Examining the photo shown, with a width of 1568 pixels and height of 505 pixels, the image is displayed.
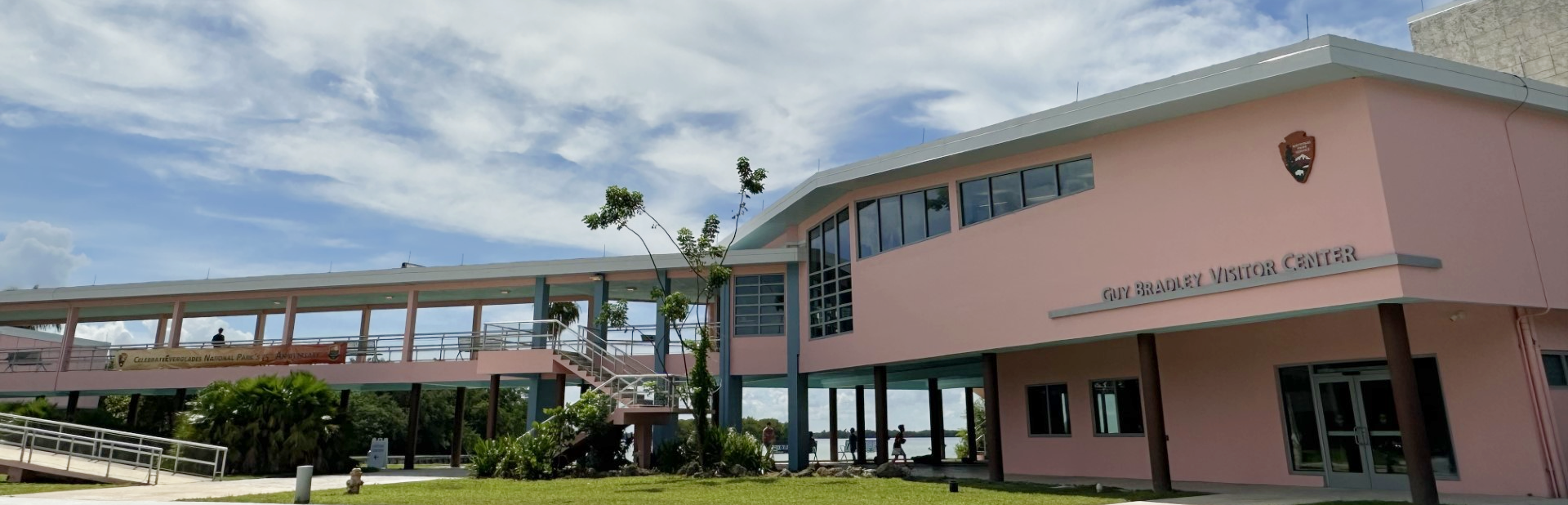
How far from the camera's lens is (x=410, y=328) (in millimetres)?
27109

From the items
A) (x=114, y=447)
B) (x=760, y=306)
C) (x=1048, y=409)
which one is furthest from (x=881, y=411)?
(x=114, y=447)

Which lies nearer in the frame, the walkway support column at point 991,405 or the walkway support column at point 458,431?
the walkway support column at point 991,405

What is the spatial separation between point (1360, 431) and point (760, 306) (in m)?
14.5

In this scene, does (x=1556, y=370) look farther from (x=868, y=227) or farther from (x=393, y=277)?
(x=393, y=277)

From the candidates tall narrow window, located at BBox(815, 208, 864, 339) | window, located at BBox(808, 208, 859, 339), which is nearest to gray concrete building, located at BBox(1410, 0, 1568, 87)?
window, located at BBox(808, 208, 859, 339)

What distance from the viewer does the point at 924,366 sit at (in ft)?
82.6

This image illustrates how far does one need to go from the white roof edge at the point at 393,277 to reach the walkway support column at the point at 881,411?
4.09 metres

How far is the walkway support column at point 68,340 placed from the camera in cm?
2894

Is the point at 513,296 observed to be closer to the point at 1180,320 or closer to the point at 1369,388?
the point at 1180,320

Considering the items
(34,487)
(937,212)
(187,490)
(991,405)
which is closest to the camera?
(187,490)

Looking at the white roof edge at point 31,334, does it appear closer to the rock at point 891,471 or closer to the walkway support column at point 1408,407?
the rock at point 891,471

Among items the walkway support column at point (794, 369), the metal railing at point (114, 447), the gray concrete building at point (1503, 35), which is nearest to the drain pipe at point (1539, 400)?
the gray concrete building at point (1503, 35)

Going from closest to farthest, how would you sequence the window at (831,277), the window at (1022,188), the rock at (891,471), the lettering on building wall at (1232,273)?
the lettering on building wall at (1232,273) → the window at (1022,188) → the rock at (891,471) → the window at (831,277)

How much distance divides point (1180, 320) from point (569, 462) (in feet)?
44.1
